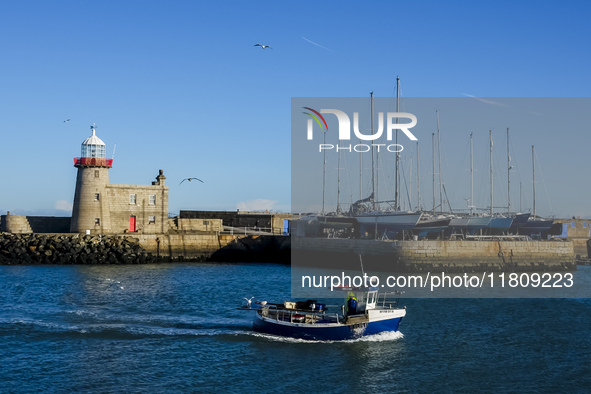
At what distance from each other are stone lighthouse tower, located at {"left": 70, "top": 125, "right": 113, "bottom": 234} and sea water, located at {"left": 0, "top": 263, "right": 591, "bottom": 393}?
19656 millimetres

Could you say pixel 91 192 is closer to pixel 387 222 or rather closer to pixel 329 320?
pixel 387 222

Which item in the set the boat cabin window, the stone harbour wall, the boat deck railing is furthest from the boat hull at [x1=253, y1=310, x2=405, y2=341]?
the stone harbour wall

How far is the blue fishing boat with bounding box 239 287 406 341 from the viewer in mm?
29938

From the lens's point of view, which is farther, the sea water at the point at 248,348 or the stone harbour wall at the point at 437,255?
the stone harbour wall at the point at 437,255

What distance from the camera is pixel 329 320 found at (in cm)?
3064

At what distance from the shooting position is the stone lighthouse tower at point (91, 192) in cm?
6341

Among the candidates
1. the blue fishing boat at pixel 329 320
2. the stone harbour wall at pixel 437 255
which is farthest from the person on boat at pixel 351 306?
the stone harbour wall at pixel 437 255

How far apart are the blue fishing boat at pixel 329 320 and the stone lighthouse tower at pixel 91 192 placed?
36.6 m

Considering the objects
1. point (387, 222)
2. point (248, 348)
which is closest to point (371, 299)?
point (248, 348)

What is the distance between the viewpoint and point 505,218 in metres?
72.9

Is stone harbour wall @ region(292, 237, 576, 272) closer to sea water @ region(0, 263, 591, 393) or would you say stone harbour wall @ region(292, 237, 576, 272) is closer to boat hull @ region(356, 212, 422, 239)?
boat hull @ region(356, 212, 422, 239)

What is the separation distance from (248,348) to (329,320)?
13.3ft

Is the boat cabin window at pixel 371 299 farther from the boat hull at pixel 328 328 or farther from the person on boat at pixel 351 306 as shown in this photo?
the person on boat at pixel 351 306

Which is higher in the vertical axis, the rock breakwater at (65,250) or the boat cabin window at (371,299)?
the rock breakwater at (65,250)
